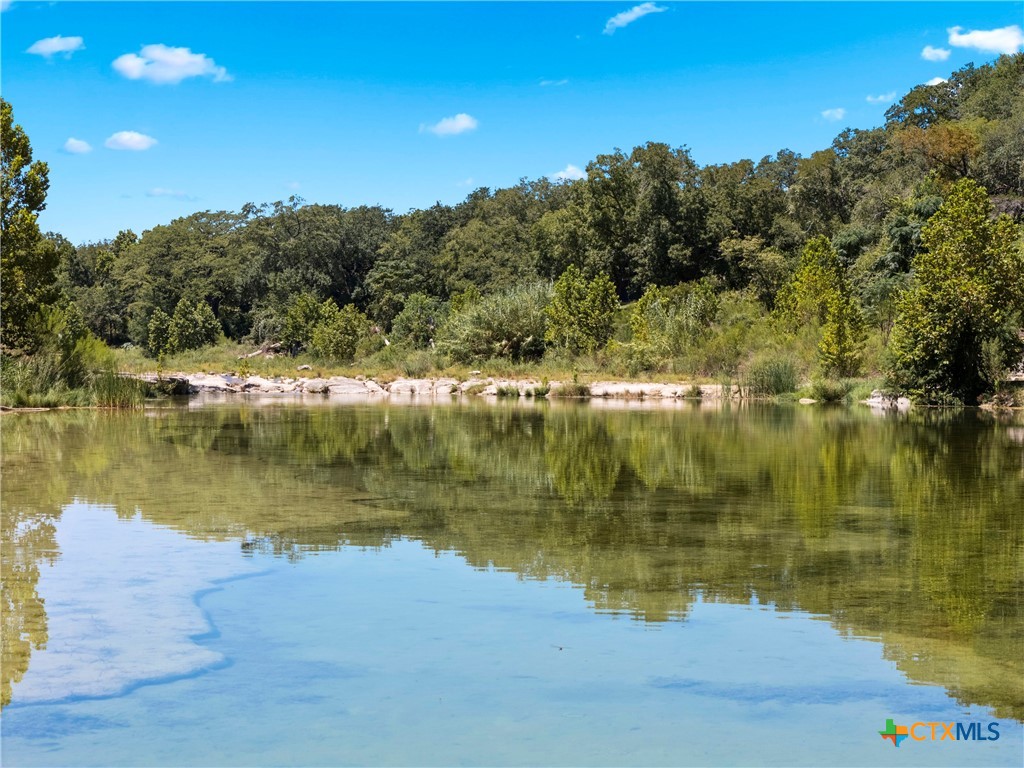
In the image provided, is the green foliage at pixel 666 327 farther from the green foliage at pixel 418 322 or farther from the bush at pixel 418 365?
the green foliage at pixel 418 322

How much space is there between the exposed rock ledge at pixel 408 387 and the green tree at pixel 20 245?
1259cm

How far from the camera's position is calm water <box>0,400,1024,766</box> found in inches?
153

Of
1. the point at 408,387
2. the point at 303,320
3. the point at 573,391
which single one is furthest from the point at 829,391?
the point at 303,320

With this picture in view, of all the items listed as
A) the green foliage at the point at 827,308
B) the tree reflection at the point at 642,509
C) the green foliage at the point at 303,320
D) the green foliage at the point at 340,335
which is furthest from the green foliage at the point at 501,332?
the tree reflection at the point at 642,509

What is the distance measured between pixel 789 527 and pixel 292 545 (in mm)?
3988

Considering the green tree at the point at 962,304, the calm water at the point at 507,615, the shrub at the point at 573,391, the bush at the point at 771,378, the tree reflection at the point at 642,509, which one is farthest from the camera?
the shrub at the point at 573,391

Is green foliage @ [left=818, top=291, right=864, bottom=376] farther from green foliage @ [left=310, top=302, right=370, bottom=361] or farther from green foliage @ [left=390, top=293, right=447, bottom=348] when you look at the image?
green foliage @ [left=310, top=302, right=370, bottom=361]

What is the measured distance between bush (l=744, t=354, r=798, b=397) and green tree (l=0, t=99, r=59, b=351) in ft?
67.7

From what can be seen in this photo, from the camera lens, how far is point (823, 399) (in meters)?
30.8

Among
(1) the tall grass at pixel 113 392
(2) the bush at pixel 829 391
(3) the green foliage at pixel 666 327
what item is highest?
(3) the green foliage at pixel 666 327

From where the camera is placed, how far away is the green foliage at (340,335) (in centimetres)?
5472

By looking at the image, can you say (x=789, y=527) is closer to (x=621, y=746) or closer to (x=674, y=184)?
(x=621, y=746)

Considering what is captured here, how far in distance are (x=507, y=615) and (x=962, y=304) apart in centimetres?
2439

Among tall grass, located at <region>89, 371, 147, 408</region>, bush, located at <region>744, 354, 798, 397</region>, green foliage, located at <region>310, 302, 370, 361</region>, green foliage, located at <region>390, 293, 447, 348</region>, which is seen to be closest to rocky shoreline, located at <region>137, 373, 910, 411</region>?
bush, located at <region>744, 354, 798, 397</region>
